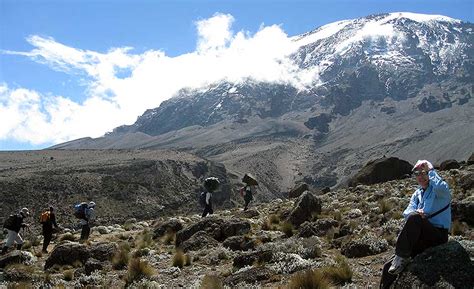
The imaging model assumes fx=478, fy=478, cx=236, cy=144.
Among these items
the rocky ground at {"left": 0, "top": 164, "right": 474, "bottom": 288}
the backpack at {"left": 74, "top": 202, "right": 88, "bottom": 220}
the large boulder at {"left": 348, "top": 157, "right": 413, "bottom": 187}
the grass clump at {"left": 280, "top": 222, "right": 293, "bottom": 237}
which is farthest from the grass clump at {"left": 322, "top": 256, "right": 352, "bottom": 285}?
the large boulder at {"left": 348, "top": 157, "right": 413, "bottom": 187}

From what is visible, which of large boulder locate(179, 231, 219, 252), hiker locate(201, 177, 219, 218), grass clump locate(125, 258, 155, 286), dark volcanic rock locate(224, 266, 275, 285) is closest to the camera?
dark volcanic rock locate(224, 266, 275, 285)

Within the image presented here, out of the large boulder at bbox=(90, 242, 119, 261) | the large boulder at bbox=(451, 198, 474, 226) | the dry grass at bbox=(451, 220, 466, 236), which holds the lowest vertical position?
the dry grass at bbox=(451, 220, 466, 236)

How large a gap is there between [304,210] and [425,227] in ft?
43.4

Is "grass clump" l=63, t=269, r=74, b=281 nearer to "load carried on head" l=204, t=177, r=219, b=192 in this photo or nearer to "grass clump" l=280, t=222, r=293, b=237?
"grass clump" l=280, t=222, r=293, b=237

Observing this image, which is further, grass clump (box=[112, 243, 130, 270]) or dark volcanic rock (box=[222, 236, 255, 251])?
dark volcanic rock (box=[222, 236, 255, 251])

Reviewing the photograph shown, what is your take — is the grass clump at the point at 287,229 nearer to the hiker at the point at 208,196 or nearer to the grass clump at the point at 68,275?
the grass clump at the point at 68,275

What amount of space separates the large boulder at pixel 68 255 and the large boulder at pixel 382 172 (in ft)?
101

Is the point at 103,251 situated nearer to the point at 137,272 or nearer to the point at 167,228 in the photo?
the point at 137,272

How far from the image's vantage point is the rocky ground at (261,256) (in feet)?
35.4

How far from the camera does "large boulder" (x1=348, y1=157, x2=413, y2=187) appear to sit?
42656mm

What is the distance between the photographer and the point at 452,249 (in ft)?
26.2

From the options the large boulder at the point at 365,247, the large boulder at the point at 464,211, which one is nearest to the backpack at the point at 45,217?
the large boulder at the point at 365,247

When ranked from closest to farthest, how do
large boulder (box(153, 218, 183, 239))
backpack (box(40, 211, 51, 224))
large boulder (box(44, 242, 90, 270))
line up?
large boulder (box(44, 242, 90, 270)) < large boulder (box(153, 218, 183, 239)) < backpack (box(40, 211, 51, 224))

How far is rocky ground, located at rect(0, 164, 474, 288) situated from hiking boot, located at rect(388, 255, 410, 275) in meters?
0.16
